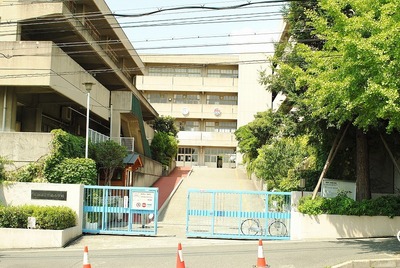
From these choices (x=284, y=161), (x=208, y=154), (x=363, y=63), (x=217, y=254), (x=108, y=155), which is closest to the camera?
(x=363, y=63)

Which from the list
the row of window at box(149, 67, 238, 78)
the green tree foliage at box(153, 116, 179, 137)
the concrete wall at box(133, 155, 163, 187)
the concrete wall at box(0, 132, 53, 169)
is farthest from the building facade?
the row of window at box(149, 67, 238, 78)

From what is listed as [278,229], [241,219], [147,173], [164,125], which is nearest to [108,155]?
[241,219]

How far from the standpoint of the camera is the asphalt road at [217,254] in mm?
11961

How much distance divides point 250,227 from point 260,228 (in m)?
0.37

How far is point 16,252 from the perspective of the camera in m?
14.5

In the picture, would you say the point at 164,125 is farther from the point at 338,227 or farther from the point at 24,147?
the point at 338,227

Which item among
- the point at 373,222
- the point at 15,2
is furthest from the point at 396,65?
the point at 15,2

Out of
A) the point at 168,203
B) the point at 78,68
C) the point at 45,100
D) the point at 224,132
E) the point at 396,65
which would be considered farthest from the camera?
the point at 224,132

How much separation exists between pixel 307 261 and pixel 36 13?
1694cm

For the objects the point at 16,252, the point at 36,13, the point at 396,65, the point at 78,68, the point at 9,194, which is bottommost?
the point at 16,252

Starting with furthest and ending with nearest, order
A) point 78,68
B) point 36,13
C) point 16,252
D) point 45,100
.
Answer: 1. point 45,100
2. point 78,68
3. point 36,13
4. point 16,252

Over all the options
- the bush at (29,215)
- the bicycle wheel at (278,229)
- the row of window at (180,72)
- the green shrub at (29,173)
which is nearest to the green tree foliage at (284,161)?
the bicycle wheel at (278,229)

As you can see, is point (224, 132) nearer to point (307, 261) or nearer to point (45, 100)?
point (45, 100)

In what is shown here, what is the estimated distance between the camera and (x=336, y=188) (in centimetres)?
1872
